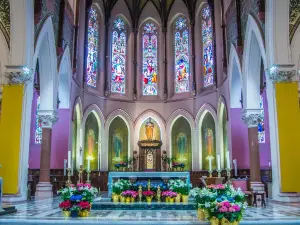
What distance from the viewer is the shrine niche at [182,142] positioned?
86.1 feet

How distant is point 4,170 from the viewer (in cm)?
1359

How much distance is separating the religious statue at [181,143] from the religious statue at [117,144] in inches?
158

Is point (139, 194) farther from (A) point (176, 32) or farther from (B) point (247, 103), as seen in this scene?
(A) point (176, 32)

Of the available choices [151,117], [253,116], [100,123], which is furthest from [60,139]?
[253,116]

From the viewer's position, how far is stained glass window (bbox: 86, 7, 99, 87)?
25861mm

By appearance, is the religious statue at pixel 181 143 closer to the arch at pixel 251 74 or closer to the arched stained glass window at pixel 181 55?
the arched stained glass window at pixel 181 55

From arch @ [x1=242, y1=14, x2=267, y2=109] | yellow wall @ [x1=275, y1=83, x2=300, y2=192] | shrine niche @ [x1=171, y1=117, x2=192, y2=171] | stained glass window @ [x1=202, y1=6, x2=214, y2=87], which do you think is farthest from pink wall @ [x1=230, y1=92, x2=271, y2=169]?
yellow wall @ [x1=275, y1=83, x2=300, y2=192]

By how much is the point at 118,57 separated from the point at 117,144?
21.3ft

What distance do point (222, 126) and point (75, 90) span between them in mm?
9193

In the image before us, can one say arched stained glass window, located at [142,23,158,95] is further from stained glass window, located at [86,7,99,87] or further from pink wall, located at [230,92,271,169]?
pink wall, located at [230,92,271,169]

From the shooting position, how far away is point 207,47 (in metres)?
26.4

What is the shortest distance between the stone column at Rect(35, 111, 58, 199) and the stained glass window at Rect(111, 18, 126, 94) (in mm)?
9856

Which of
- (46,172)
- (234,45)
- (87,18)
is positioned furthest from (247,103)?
(87,18)

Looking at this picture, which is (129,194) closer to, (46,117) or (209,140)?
(46,117)
